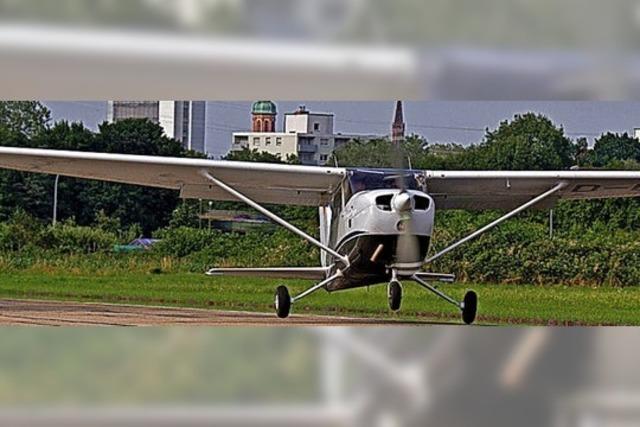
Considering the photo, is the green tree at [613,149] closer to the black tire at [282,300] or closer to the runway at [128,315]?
the runway at [128,315]

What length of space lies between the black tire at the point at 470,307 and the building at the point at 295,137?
1.24 meters

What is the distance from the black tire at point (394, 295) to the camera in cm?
643

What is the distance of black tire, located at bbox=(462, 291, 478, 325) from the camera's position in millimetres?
6520

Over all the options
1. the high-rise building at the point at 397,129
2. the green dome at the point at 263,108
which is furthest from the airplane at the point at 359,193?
the green dome at the point at 263,108

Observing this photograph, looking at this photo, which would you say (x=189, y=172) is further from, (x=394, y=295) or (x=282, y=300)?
(x=394, y=295)

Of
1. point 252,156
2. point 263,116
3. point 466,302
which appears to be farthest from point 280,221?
point 263,116

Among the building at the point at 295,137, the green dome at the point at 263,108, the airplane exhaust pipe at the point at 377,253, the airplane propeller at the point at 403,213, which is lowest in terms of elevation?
the airplane exhaust pipe at the point at 377,253

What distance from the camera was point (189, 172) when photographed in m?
6.38

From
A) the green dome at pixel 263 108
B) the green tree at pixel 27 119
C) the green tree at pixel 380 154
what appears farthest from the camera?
the green tree at pixel 27 119

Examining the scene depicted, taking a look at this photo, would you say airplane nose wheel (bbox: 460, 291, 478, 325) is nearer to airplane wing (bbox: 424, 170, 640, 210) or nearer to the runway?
the runway

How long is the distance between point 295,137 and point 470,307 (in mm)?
1620
